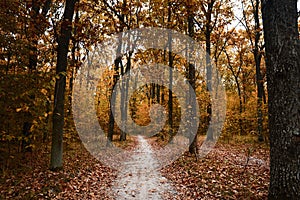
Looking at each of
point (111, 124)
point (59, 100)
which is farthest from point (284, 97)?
point (111, 124)

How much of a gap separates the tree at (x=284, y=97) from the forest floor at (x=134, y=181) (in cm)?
127

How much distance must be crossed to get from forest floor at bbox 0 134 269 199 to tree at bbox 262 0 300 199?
1267mm

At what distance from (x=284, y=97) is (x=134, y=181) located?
18.5ft

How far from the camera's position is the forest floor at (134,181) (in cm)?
634

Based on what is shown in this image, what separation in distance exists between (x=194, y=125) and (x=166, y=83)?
12.4m

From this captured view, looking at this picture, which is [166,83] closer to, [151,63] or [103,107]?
[151,63]

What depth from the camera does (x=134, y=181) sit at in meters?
8.23

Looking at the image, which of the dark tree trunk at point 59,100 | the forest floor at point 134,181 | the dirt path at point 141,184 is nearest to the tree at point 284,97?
the forest floor at point 134,181

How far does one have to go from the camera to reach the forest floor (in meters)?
6.34

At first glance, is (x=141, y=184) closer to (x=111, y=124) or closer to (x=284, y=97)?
(x=284, y=97)

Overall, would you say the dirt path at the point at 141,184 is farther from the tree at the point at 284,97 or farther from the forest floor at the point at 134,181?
the tree at the point at 284,97

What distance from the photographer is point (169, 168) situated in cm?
1013

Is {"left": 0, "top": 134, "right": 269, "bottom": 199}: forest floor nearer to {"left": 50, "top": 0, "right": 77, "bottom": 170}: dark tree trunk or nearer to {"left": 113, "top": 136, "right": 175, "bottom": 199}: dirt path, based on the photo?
{"left": 113, "top": 136, "right": 175, "bottom": 199}: dirt path

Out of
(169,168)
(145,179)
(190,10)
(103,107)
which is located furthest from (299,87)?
(103,107)
